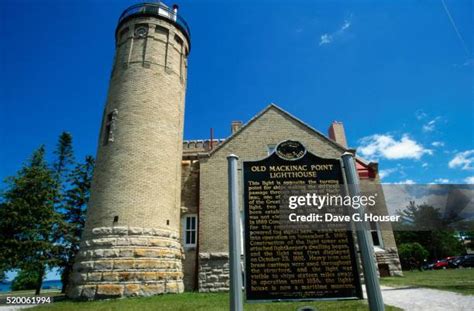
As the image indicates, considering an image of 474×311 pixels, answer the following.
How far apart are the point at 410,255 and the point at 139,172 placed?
41.0 metres

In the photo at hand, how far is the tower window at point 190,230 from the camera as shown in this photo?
1721 centimetres

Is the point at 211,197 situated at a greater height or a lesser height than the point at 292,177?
greater

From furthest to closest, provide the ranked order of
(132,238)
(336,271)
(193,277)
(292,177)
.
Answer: (193,277), (132,238), (292,177), (336,271)

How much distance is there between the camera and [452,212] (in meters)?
17.8

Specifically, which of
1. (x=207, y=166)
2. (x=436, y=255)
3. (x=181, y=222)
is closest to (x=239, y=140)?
(x=207, y=166)

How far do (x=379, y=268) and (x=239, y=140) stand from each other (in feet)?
37.4

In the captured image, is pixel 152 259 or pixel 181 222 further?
pixel 181 222

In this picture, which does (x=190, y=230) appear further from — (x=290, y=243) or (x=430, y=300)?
(x=290, y=243)

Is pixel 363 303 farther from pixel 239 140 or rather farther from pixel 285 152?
pixel 239 140

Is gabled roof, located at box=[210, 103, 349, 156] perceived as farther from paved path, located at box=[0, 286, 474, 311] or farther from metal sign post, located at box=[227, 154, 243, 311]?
metal sign post, located at box=[227, 154, 243, 311]

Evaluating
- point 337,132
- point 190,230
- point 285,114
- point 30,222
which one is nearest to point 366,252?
point 190,230

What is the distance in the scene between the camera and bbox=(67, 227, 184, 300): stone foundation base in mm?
12781

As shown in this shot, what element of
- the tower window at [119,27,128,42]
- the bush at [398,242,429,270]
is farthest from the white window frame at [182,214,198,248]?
the bush at [398,242,429,270]

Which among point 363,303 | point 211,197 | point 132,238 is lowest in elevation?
point 363,303
